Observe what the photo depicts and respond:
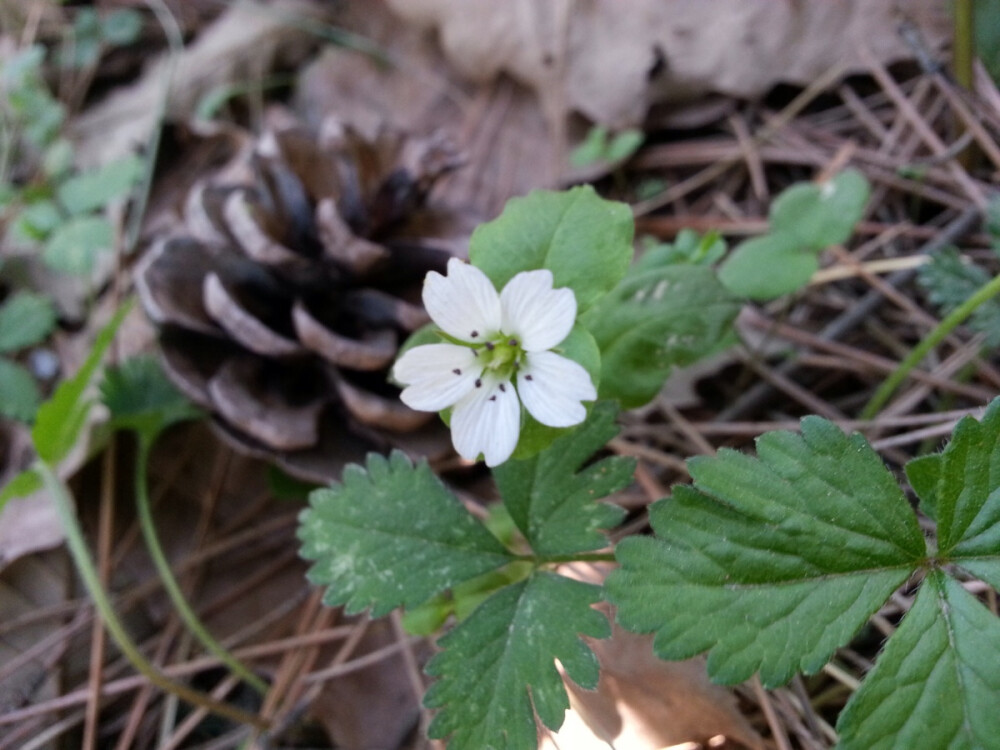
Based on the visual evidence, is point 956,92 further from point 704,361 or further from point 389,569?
point 389,569

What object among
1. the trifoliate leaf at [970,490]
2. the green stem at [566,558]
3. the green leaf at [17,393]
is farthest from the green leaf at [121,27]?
the trifoliate leaf at [970,490]

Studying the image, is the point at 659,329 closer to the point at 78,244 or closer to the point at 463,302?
the point at 463,302

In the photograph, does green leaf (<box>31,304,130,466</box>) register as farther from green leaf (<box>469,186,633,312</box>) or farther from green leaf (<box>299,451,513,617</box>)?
green leaf (<box>469,186,633,312</box>)

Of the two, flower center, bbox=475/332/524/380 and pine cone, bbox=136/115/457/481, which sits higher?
flower center, bbox=475/332/524/380

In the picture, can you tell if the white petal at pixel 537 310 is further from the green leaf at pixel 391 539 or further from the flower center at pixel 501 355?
the green leaf at pixel 391 539

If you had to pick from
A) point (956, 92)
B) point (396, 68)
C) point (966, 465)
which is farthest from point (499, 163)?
point (966, 465)

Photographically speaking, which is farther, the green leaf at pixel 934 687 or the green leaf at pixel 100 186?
the green leaf at pixel 100 186

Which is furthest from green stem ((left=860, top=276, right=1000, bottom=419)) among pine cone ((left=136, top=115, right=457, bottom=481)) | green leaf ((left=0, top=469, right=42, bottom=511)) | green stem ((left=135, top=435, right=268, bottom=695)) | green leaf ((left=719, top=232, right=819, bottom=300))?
green leaf ((left=0, top=469, right=42, bottom=511))
